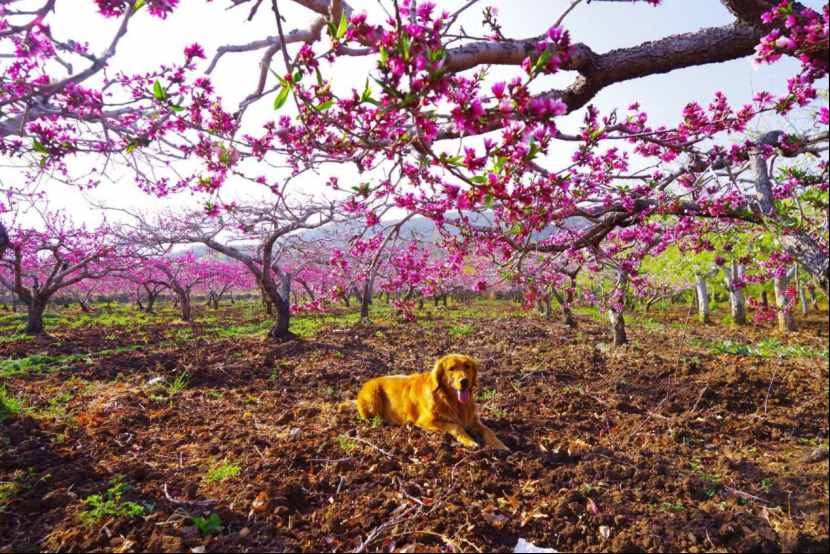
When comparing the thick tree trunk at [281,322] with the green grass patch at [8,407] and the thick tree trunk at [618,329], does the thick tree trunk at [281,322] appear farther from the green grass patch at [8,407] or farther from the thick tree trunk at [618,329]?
the thick tree trunk at [618,329]

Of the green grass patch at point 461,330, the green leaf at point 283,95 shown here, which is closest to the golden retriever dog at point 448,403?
the green leaf at point 283,95

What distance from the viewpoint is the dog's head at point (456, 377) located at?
401 centimetres

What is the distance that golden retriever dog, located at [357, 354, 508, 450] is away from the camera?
4012 mm

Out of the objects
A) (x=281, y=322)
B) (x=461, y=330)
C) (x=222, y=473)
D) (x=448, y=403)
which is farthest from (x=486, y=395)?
(x=281, y=322)

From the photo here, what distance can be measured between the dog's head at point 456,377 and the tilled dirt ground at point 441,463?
49 centimetres

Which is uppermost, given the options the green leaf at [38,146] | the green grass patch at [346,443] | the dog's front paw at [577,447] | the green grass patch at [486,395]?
the green leaf at [38,146]

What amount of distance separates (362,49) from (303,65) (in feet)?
2.67

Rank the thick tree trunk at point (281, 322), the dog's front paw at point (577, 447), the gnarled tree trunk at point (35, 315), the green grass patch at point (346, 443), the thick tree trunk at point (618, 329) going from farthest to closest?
the gnarled tree trunk at point (35, 315)
the thick tree trunk at point (281, 322)
the thick tree trunk at point (618, 329)
the green grass patch at point (346, 443)
the dog's front paw at point (577, 447)

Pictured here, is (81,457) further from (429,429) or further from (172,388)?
(429,429)

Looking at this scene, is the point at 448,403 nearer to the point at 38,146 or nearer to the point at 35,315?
the point at 38,146

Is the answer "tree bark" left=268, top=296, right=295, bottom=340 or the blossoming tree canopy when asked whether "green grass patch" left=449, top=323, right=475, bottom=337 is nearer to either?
"tree bark" left=268, top=296, right=295, bottom=340

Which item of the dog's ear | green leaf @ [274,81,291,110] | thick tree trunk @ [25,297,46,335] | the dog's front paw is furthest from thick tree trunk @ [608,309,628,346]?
thick tree trunk @ [25,297,46,335]

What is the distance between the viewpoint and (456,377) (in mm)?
4016

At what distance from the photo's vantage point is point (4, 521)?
9.62 ft
